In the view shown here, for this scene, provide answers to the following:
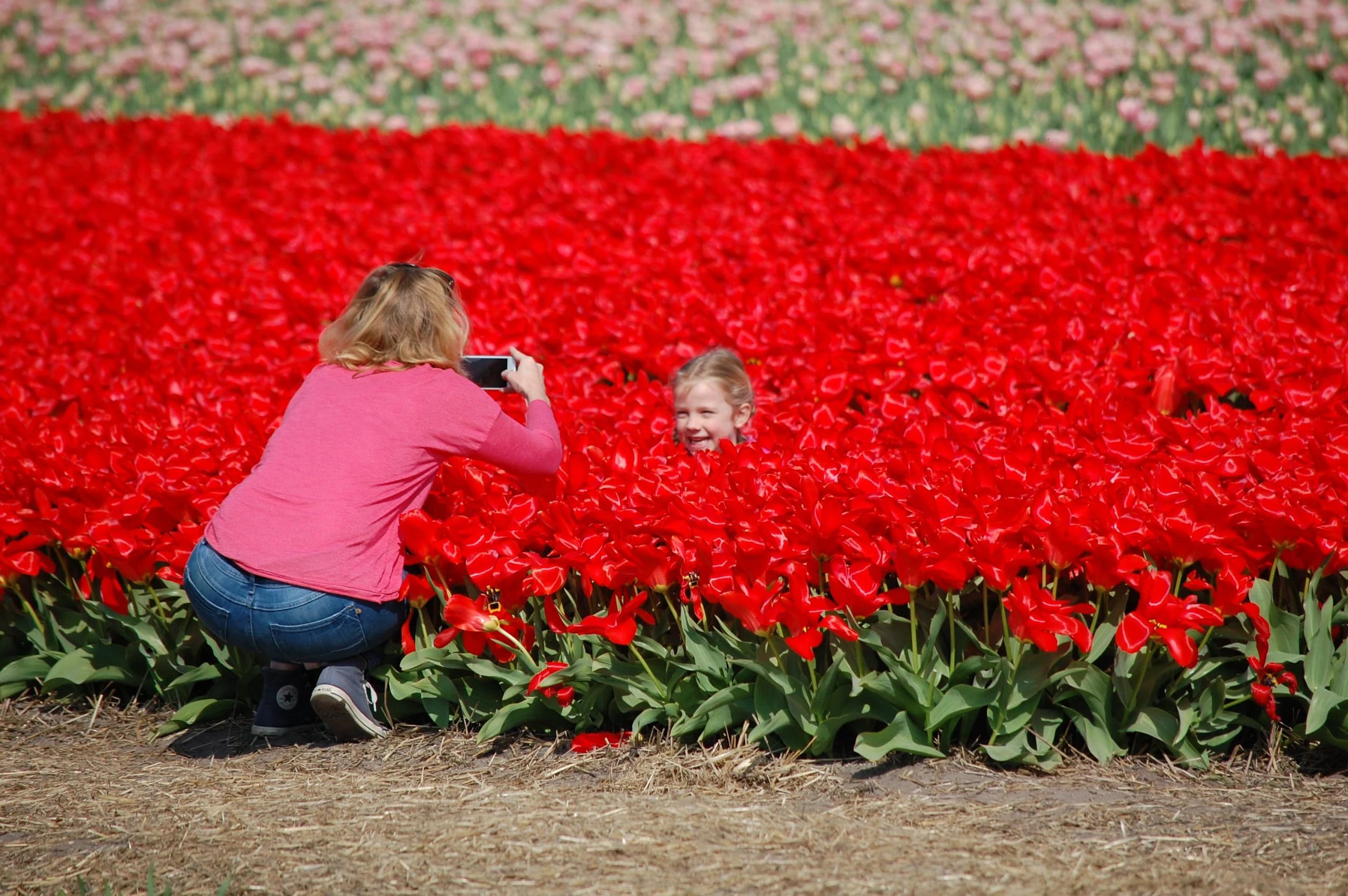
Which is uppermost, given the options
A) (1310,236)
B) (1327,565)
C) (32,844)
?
(1310,236)

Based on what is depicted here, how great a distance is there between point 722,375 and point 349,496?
112cm

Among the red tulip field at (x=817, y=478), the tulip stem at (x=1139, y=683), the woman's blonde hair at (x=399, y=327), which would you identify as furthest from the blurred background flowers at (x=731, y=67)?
the tulip stem at (x=1139, y=683)

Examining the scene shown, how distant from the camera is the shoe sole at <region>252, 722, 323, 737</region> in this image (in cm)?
281

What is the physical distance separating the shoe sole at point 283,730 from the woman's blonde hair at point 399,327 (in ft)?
2.61

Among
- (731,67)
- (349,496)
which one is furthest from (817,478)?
(731,67)

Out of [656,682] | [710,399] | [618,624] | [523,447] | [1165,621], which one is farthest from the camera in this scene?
[710,399]

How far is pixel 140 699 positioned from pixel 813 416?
182cm

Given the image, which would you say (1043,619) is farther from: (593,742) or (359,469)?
(359,469)

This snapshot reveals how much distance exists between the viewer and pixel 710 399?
11.1 ft

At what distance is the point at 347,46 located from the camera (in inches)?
384

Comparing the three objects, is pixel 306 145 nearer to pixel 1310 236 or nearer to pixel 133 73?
pixel 133 73

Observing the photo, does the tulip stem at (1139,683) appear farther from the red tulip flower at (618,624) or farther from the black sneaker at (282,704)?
the black sneaker at (282,704)

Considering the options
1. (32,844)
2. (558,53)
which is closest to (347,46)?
(558,53)

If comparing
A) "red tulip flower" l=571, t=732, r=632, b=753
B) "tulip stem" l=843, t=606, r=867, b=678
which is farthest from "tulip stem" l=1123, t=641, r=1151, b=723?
"red tulip flower" l=571, t=732, r=632, b=753
